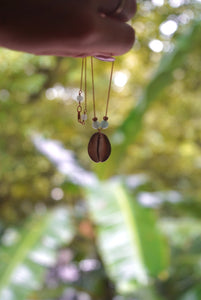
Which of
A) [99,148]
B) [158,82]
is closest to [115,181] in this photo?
[158,82]

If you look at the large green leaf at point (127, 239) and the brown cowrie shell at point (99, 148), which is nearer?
the brown cowrie shell at point (99, 148)

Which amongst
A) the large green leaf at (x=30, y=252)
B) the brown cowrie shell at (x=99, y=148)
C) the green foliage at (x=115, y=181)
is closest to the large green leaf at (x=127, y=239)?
the green foliage at (x=115, y=181)

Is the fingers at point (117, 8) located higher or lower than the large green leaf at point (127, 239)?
lower

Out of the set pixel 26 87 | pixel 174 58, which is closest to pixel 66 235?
pixel 26 87

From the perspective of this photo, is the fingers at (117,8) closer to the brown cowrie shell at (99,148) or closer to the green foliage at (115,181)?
the brown cowrie shell at (99,148)

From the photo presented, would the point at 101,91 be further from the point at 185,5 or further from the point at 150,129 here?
the point at 185,5

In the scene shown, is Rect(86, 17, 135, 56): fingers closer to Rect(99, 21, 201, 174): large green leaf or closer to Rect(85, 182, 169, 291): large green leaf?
Rect(85, 182, 169, 291): large green leaf
